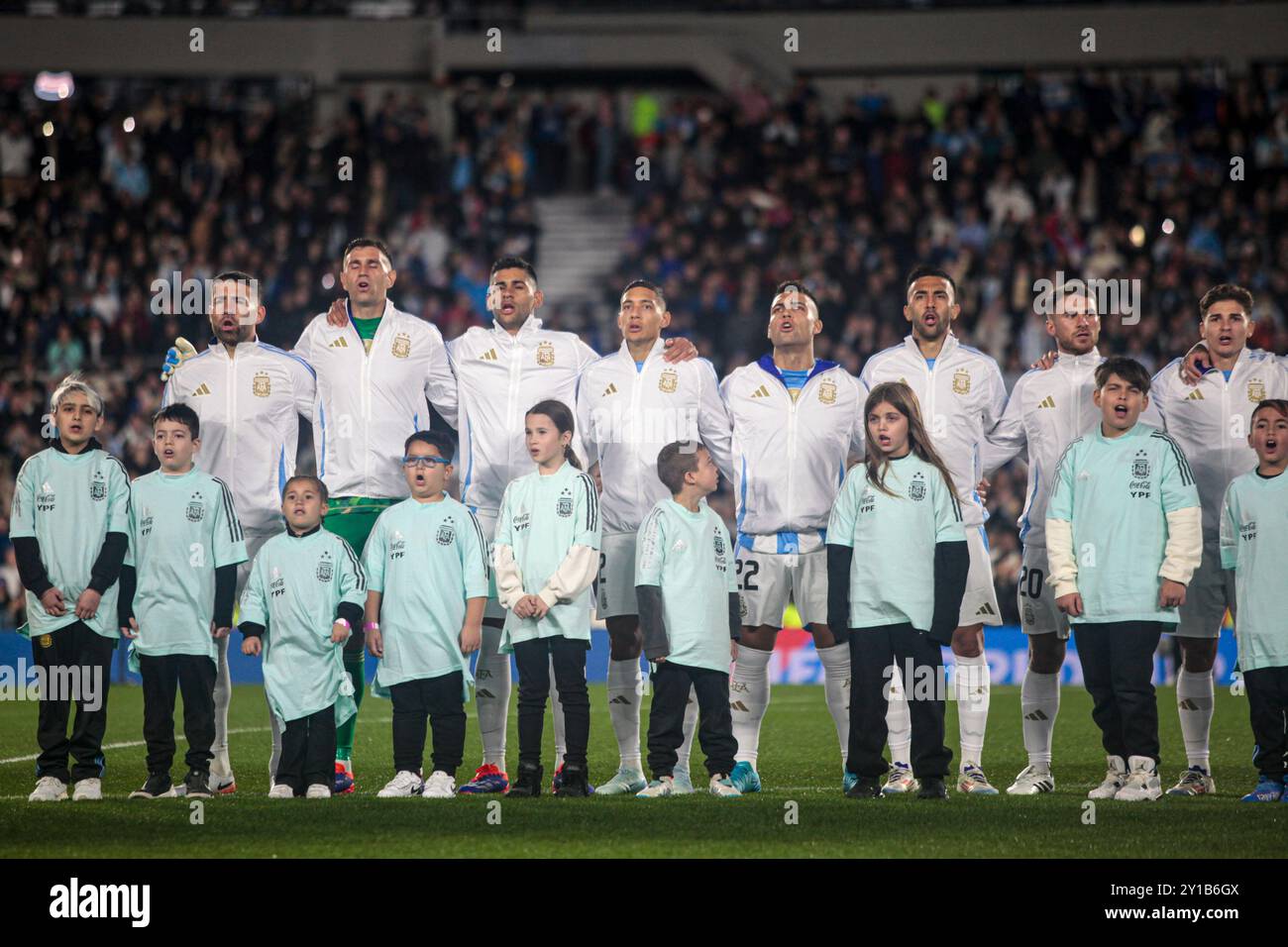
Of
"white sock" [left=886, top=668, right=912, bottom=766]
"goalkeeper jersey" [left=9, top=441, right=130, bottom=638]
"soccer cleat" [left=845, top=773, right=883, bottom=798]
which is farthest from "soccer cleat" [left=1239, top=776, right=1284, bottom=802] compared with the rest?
"goalkeeper jersey" [left=9, top=441, right=130, bottom=638]

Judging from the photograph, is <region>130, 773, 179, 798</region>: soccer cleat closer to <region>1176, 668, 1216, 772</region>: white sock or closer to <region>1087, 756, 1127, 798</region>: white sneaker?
<region>1087, 756, 1127, 798</region>: white sneaker

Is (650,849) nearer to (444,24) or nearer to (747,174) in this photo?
(747,174)

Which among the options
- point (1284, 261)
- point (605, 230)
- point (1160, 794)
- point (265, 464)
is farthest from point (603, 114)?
point (1160, 794)

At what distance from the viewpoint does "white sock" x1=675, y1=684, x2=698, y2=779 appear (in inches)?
325

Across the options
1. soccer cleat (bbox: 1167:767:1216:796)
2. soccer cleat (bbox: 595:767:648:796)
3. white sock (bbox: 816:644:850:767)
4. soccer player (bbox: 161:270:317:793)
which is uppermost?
soccer player (bbox: 161:270:317:793)

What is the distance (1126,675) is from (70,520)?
5.30 meters

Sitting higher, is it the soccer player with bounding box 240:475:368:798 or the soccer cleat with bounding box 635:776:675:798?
the soccer player with bounding box 240:475:368:798

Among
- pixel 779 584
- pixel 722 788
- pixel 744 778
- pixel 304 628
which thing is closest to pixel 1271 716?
pixel 779 584

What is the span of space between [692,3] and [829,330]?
755 cm

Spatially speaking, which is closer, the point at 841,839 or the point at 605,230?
the point at 841,839

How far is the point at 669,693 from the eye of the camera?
8.01 metres

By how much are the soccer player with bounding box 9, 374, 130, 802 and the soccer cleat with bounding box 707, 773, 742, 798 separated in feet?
9.98

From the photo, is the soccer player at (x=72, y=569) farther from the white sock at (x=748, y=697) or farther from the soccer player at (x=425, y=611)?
the white sock at (x=748, y=697)

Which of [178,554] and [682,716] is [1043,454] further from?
[178,554]
